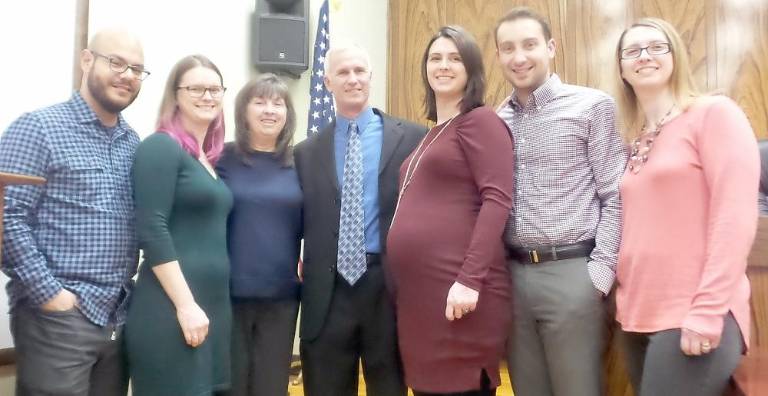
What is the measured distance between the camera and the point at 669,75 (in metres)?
1.68

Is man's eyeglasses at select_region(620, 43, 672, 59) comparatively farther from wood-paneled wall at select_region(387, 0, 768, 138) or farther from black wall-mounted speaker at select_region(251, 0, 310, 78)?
black wall-mounted speaker at select_region(251, 0, 310, 78)

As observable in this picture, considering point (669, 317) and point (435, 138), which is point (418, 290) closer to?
point (435, 138)

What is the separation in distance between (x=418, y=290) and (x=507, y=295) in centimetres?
25

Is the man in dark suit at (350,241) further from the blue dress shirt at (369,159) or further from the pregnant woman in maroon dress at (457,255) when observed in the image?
the pregnant woman in maroon dress at (457,255)

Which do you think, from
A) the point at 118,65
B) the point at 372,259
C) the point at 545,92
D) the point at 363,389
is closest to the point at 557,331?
the point at 372,259

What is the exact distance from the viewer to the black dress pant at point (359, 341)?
1.94 m

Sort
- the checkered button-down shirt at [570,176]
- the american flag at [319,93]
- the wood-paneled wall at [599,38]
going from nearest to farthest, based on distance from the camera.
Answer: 1. the checkered button-down shirt at [570,176]
2. the wood-paneled wall at [599,38]
3. the american flag at [319,93]

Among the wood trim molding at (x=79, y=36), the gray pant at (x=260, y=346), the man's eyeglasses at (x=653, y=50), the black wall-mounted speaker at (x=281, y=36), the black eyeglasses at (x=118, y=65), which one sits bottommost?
the gray pant at (x=260, y=346)

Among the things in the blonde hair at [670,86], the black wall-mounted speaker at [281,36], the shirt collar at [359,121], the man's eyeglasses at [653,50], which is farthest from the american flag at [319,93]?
the man's eyeglasses at [653,50]

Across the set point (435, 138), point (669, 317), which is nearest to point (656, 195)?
point (669, 317)

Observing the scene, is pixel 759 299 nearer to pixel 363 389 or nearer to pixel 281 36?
pixel 363 389

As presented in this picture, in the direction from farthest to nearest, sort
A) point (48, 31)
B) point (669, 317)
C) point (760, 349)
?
1. point (48, 31)
2. point (760, 349)
3. point (669, 317)

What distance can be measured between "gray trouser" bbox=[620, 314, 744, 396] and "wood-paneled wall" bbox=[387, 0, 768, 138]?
269cm

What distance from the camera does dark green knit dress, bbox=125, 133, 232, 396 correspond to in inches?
67.9
